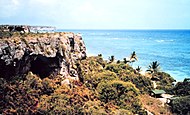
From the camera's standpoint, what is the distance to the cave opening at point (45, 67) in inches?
1353

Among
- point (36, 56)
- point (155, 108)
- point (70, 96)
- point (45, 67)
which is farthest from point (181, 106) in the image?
point (36, 56)

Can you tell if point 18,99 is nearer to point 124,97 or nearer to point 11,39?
point 11,39

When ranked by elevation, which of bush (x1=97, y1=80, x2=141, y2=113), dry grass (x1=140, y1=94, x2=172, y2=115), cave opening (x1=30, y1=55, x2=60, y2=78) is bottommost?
dry grass (x1=140, y1=94, x2=172, y2=115)

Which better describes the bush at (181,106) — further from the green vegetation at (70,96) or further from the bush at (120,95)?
the bush at (120,95)

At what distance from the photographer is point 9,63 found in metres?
26.1

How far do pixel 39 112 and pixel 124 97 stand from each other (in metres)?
13.1

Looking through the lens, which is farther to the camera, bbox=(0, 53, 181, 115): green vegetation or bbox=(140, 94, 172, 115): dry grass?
bbox=(140, 94, 172, 115): dry grass

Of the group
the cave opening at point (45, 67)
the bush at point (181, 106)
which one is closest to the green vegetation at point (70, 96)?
the cave opening at point (45, 67)

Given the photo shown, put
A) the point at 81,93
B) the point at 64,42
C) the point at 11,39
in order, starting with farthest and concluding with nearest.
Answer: the point at 64,42
the point at 81,93
the point at 11,39

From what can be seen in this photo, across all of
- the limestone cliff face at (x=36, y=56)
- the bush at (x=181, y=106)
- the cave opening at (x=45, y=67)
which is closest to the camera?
the limestone cliff face at (x=36, y=56)

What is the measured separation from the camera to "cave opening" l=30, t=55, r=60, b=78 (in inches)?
1353

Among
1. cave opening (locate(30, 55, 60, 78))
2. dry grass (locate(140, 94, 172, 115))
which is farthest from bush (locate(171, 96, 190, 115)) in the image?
cave opening (locate(30, 55, 60, 78))

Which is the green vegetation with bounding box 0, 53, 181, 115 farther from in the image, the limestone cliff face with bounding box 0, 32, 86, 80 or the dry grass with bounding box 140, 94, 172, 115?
the limestone cliff face with bounding box 0, 32, 86, 80

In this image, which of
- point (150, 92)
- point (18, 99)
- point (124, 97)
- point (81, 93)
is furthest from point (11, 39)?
point (150, 92)
